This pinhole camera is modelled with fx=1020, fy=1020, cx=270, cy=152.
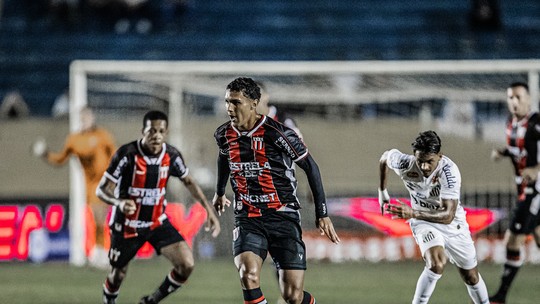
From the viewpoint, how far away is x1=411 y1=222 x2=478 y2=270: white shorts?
8.02m

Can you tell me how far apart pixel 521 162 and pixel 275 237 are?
12.3 ft

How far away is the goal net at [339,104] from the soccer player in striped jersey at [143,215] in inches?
247

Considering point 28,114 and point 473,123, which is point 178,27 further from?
point 473,123

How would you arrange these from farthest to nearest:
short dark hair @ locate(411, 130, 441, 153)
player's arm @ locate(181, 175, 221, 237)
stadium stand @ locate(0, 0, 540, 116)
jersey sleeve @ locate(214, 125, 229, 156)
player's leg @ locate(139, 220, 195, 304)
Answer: stadium stand @ locate(0, 0, 540, 116)
player's leg @ locate(139, 220, 195, 304)
player's arm @ locate(181, 175, 221, 237)
short dark hair @ locate(411, 130, 441, 153)
jersey sleeve @ locate(214, 125, 229, 156)

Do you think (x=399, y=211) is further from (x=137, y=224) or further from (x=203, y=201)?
(x=137, y=224)

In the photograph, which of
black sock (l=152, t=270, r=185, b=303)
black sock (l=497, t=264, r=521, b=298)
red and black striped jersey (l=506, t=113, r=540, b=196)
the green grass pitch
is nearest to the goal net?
the green grass pitch

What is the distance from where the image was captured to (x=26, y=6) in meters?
22.5

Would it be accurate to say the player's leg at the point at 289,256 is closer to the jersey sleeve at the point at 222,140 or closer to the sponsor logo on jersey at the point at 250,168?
the sponsor logo on jersey at the point at 250,168

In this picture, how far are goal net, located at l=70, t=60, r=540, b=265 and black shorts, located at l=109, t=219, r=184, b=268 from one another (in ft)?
20.7

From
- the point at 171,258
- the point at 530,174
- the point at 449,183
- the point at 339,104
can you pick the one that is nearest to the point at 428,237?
→ the point at 449,183

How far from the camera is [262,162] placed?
750 cm

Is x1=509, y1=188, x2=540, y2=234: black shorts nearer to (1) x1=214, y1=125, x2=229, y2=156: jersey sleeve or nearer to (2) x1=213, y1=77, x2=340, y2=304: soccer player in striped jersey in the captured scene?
(2) x1=213, y1=77, x2=340, y2=304: soccer player in striped jersey

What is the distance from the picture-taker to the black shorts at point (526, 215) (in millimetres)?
10023

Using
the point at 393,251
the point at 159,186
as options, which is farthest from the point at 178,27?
the point at 159,186
